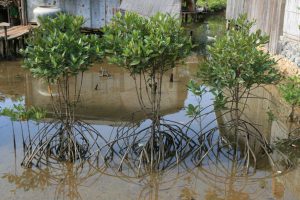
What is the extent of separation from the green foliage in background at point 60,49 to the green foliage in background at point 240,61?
2098 millimetres

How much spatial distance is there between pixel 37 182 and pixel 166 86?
6.87 m

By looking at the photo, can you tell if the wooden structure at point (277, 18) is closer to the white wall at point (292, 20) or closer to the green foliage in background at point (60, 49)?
the white wall at point (292, 20)

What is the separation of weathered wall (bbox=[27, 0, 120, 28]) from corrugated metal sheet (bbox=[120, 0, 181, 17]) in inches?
42.5

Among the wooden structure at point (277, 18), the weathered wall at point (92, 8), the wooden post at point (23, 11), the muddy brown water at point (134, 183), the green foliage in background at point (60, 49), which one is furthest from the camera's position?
the wooden post at point (23, 11)

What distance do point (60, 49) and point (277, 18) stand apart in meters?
8.96

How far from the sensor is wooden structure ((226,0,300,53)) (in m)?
12.6

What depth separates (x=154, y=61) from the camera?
7.14 metres

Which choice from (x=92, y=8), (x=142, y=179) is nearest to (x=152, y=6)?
(x=92, y=8)

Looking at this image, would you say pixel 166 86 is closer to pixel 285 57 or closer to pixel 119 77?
pixel 119 77

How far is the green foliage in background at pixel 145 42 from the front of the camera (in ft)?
22.3

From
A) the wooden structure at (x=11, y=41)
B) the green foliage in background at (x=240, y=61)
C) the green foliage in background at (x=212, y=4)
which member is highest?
the green foliage in background at (x=212, y=4)

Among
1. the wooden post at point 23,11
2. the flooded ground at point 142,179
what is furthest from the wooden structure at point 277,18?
the wooden post at point 23,11

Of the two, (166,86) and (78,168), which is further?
(166,86)

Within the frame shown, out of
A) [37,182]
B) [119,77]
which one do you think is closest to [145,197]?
[37,182]
